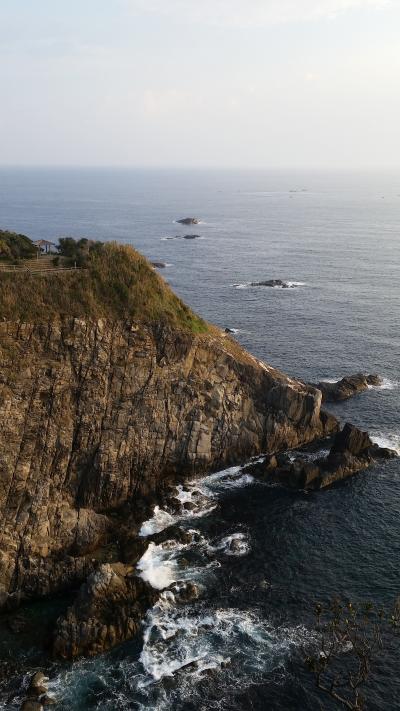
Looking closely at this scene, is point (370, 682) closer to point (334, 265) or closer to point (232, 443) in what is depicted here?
point (232, 443)

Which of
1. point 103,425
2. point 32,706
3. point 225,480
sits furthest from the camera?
point 225,480

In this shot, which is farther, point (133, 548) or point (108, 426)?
point (108, 426)

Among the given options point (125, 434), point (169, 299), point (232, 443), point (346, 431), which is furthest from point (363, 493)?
point (169, 299)

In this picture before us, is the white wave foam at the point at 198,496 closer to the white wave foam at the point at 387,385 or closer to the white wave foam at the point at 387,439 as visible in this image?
the white wave foam at the point at 387,439

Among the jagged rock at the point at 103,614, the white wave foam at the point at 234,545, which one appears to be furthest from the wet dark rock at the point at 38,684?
the white wave foam at the point at 234,545

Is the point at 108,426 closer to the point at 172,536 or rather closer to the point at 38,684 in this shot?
the point at 172,536

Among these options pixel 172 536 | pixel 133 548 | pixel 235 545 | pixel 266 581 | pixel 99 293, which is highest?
pixel 99 293

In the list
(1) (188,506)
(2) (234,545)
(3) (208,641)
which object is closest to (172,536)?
(1) (188,506)
